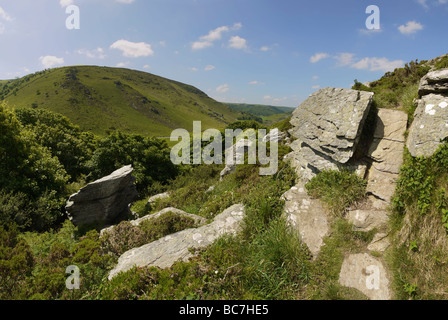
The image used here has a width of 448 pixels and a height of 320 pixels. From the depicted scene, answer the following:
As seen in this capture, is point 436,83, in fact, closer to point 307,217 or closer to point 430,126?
point 430,126

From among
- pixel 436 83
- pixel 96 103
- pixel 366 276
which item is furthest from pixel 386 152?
pixel 96 103

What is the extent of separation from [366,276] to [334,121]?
527 centimetres

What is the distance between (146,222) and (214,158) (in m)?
13.8

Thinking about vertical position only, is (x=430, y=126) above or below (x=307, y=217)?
above

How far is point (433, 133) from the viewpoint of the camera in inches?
211

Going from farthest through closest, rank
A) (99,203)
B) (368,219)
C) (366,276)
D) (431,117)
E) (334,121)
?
(99,203), (334,121), (431,117), (368,219), (366,276)

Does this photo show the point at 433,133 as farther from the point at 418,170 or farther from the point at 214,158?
the point at 214,158

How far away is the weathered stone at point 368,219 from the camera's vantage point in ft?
17.4

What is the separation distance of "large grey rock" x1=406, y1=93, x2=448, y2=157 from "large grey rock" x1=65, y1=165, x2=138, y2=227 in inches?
502

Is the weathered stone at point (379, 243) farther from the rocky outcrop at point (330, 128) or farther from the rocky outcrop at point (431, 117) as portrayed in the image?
the rocky outcrop at point (330, 128)

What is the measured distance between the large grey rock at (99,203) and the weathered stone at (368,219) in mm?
11169

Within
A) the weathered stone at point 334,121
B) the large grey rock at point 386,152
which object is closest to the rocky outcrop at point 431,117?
the large grey rock at point 386,152

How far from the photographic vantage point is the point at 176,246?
6125mm
